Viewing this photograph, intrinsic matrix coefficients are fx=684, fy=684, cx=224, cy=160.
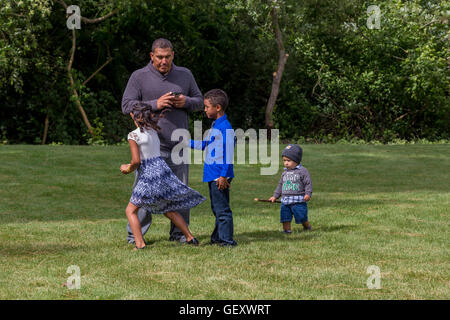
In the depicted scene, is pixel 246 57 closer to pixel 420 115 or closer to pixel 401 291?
pixel 420 115

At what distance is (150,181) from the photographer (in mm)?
7164

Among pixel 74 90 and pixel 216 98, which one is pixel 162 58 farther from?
pixel 74 90

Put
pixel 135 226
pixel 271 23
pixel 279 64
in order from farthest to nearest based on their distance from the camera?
pixel 279 64
pixel 271 23
pixel 135 226

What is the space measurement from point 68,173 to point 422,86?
49.1ft

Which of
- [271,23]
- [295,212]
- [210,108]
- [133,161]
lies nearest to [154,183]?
[133,161]

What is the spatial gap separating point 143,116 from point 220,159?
2.99ft

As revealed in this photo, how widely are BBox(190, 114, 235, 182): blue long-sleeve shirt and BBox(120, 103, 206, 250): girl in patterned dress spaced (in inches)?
15.0

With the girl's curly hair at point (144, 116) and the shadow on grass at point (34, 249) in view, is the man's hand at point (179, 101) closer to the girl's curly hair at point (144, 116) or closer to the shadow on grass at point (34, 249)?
the girl's curly hair at point (144, 116)

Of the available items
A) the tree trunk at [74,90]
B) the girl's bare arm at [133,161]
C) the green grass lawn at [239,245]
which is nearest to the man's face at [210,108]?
the girl's bare arm at [133,161]

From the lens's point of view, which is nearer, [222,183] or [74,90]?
[222,183]

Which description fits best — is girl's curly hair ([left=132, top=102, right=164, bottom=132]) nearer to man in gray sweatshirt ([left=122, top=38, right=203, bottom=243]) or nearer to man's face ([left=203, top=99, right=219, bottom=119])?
man in gray sweatshirt ([left=122, top=38, right=203, bottom=243])

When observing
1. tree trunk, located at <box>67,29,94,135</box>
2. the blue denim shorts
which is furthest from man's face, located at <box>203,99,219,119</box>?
tree trunk, located at <box>67,29,94,135</box>

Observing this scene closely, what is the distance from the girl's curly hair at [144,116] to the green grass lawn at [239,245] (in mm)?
1279

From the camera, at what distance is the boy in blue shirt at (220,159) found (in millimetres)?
7102
